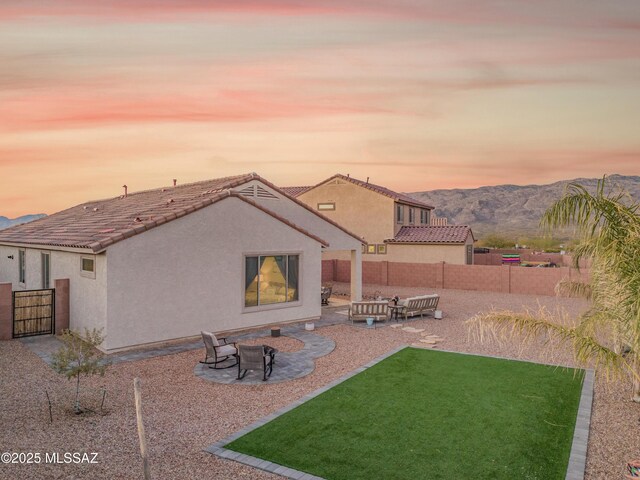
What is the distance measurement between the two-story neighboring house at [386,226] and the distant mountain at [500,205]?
4143 inches

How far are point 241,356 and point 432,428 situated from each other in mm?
4679

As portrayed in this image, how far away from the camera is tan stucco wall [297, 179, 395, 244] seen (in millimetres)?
36062

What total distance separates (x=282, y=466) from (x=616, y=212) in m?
6.01

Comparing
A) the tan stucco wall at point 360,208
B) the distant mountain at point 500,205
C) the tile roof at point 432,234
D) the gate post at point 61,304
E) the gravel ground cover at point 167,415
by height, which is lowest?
the gravel ground cover at point 167,415

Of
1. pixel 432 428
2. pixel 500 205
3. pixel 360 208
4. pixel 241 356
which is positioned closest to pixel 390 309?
pixel 241 356

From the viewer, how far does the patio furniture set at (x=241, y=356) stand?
9.86m

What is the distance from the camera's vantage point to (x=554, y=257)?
45812 mm

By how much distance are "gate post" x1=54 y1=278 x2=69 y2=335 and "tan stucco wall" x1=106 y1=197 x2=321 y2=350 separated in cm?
348

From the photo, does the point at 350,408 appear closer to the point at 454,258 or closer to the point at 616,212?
the point at 616,212

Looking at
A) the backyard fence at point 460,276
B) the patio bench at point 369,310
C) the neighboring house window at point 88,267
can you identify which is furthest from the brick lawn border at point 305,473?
the backyard fence at point 460,276

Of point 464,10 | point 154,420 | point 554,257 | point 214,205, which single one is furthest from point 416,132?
point 554,257

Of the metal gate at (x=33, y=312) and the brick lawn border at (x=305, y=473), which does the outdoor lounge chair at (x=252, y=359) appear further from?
the metal gate at (x=33, y=312)

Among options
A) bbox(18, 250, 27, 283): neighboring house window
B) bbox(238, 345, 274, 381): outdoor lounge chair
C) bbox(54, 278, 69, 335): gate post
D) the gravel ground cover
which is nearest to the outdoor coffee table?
the gravel ground cover

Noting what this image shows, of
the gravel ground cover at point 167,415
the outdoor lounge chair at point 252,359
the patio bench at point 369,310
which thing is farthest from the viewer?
the patio bench at point 369,310
